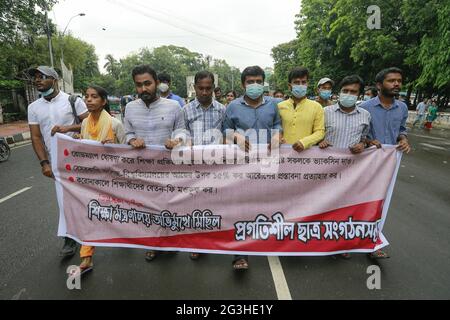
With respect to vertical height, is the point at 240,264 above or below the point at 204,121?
below

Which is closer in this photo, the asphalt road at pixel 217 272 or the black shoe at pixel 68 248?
the asphalt road at pixel 217 272

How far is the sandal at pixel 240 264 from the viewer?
2.97 metres

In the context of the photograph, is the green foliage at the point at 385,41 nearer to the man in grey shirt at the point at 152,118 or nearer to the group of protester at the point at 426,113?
the group of protester at the point at 426,113

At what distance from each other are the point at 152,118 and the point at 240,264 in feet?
5.41

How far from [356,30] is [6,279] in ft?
74.9

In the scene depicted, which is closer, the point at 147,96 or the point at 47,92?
the point at 147,96

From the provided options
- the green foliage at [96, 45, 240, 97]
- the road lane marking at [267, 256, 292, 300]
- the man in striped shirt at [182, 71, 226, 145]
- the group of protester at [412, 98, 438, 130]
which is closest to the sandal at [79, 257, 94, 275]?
the man in striped shirt at [182, 71, 226, 145]

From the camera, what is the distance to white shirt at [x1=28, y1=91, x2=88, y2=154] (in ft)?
10.6

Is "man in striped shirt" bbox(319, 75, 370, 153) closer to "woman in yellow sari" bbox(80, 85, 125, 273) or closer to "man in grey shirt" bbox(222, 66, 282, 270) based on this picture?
Result: "man in grey shirt" bbox(222, 66, 282, 270)

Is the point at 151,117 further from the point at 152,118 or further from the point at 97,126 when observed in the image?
the point at 97,126

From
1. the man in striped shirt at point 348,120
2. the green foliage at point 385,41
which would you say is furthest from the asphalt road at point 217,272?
the green foliage at point 385,41

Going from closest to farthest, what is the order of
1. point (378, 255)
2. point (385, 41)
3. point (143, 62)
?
1. point (378, 255)
2. point (385, 41)
3. point (143, 62)

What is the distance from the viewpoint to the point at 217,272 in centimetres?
297

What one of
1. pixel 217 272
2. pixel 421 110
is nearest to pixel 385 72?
pixel 217 272
